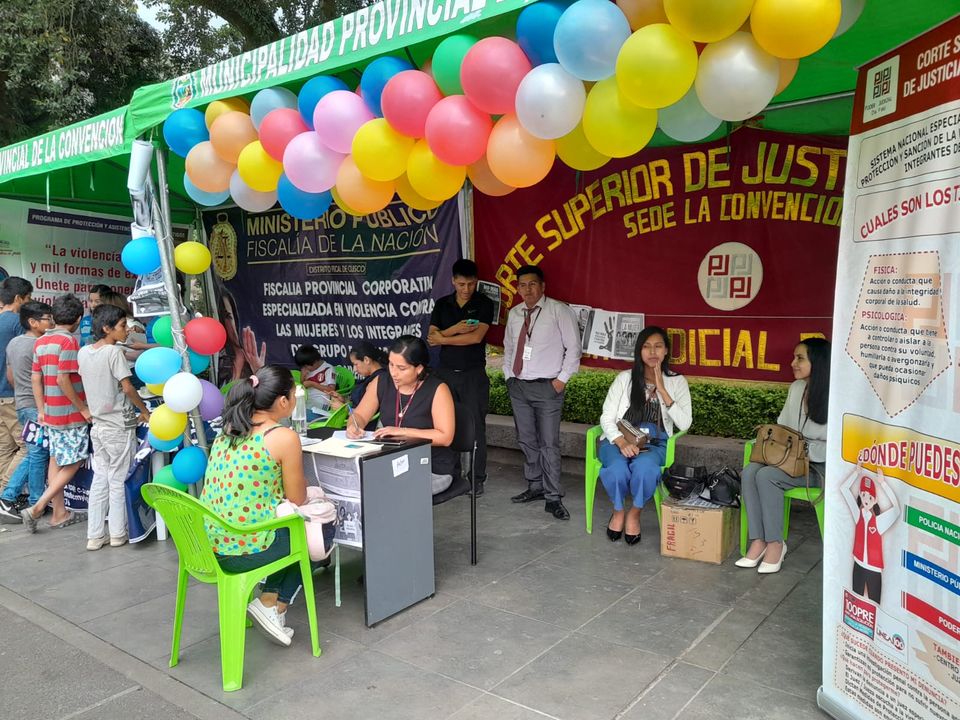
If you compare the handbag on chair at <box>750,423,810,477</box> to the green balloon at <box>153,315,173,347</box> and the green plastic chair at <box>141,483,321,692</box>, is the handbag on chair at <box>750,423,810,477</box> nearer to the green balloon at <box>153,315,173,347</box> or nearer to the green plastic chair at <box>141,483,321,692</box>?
the green plastic chair at <box>141,483,321,692</box>

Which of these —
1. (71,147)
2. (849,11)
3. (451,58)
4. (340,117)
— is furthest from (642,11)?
(71,147)

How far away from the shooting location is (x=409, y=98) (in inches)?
120

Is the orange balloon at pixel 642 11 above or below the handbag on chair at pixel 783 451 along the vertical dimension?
above

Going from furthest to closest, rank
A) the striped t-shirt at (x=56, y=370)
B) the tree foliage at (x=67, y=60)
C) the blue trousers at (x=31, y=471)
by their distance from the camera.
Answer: the tree foliage at (x=67, y=60)
the blue trousers at (x=31, y=471)
the striped t-shirt at (x=56, y=370)

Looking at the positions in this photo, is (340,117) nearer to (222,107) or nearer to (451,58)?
(451,58)

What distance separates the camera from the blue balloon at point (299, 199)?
3841mm

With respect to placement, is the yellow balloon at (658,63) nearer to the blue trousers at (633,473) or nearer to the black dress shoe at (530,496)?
the blue trousers at (633,473)

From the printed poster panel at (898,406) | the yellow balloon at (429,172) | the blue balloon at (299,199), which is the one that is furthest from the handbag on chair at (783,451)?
the blue balloon at (299,199)

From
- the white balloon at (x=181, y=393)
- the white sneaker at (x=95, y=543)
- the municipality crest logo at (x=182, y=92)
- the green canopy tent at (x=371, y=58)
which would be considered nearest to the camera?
the green canopy tent at (x=371, y=58)

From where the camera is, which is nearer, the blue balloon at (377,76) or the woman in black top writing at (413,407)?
the blue balloon at (377,76)

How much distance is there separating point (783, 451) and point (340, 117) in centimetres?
275

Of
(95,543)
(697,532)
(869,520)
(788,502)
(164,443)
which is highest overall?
(869,520)

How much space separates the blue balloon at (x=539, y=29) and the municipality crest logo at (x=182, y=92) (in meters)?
2.03

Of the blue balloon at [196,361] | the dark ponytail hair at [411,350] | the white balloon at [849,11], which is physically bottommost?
the blue balloon at [196,361]
